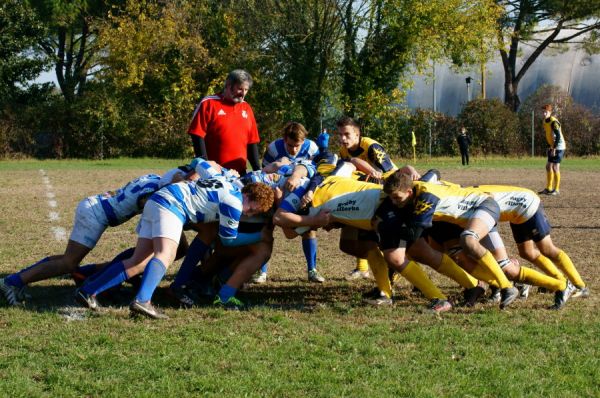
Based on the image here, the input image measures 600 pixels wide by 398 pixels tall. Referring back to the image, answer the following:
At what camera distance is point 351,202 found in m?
6.52

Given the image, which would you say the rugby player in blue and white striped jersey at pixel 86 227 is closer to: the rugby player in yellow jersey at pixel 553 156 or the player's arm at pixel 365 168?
the player's arm at pixel 365 168

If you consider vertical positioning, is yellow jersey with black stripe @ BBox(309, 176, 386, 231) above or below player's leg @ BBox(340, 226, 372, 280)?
above

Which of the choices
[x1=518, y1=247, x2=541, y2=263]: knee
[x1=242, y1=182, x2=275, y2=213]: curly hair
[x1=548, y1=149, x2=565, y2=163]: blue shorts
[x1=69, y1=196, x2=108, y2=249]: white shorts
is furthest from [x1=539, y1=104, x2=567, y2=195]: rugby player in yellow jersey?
[x1=69, y1=196, x2=108, y2=249]: white shorts

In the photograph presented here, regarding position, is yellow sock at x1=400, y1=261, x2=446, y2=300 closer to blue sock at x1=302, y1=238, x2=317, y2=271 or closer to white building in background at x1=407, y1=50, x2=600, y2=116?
blue sock at x1=302, y1=238, x2=317, y2=271

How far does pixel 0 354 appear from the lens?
5059 millimetres

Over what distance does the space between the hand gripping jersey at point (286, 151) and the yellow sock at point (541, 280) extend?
247cm

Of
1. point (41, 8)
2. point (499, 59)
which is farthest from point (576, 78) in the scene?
point (41, 8)

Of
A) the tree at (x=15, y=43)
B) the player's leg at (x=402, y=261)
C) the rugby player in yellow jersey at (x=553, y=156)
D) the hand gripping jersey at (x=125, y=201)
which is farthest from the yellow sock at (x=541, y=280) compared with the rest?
the tree at (x=15, y=43)

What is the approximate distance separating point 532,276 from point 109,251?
5.08 metres

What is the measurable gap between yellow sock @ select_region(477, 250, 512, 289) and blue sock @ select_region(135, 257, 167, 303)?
2.50 m

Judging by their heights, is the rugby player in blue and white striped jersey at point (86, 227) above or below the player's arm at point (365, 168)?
below

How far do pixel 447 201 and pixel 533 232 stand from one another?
917 millimetres

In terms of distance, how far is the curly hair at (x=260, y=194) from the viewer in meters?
6.30

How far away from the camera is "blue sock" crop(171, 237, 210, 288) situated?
6852 millimetres
